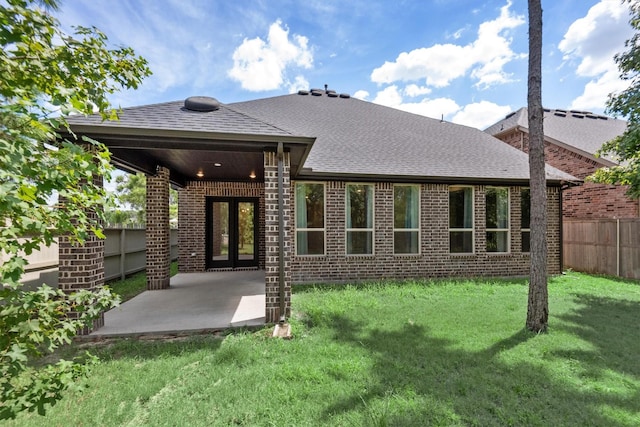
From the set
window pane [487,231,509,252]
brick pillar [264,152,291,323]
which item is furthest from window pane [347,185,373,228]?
window pane [487,231,509,252]

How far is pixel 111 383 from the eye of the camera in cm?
296

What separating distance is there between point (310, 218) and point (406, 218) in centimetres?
272

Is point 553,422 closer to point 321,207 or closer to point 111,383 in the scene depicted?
point 111,383

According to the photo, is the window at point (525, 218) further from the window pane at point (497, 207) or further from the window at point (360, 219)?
the window at point (360, 219)

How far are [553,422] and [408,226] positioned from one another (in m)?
5.89

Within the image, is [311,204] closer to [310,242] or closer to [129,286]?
[310,242]

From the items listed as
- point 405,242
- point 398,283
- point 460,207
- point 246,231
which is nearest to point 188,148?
point 246,231

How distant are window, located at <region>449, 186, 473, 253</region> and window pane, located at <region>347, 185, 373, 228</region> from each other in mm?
2434

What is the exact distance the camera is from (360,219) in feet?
26.1

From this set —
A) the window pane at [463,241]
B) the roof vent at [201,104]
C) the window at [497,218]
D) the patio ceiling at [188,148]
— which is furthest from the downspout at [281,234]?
the window at [497,218]

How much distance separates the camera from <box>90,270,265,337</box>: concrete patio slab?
179 inches

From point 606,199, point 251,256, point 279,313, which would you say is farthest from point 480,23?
point 251,256

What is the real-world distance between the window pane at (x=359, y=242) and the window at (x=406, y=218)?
735 mm

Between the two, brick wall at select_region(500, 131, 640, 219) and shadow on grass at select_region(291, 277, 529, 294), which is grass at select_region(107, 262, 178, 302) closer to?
shadow on grass at select_region(291, 277, 529, 294)
